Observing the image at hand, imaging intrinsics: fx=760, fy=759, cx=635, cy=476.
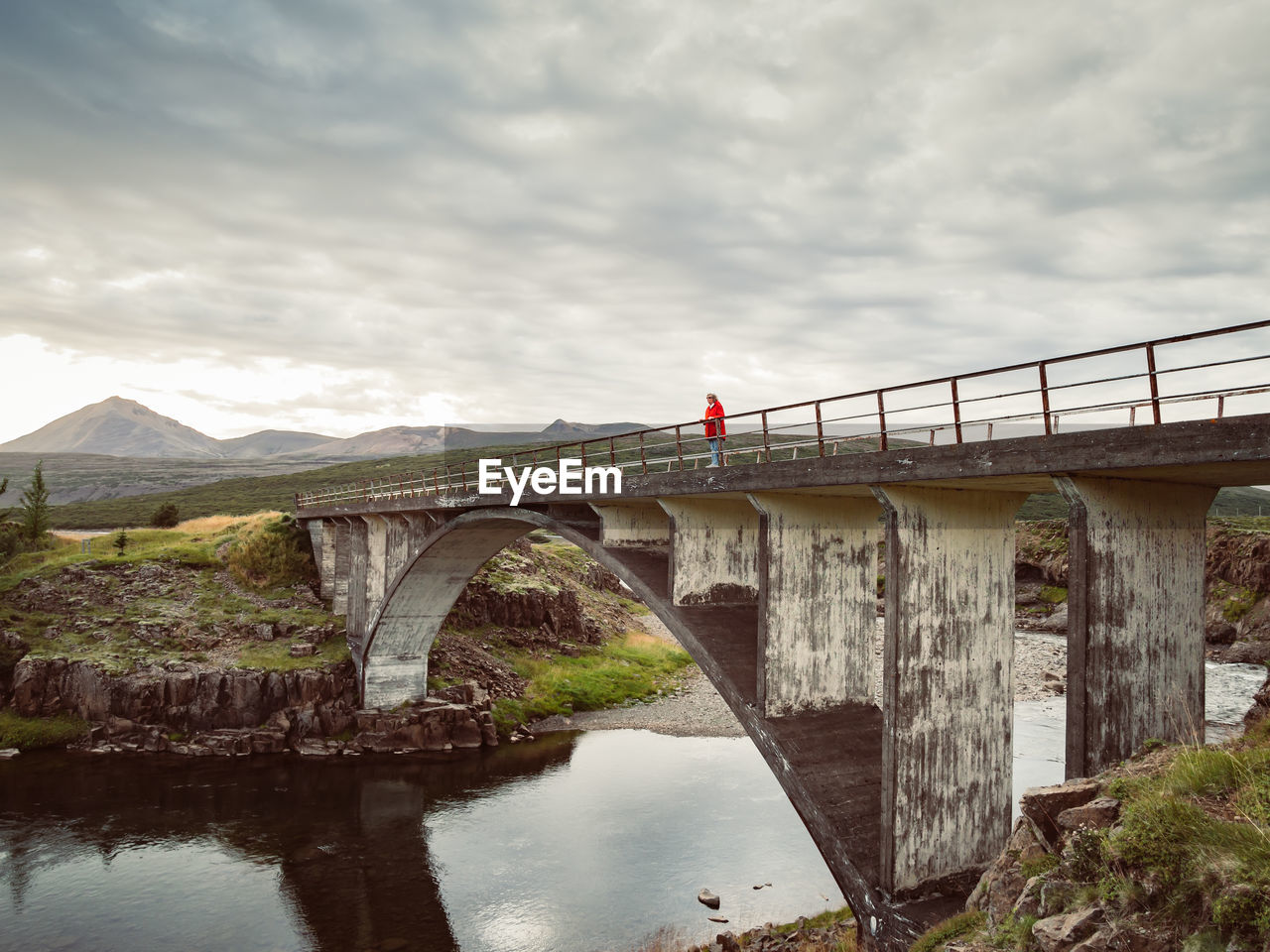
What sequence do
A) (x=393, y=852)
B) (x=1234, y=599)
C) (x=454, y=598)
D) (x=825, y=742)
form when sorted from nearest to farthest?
1. (x=825, y=742)
2. (x=393, y=852)
3. (x=454, y=598)
4. (x=1234, y=599)

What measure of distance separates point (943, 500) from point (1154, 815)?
17.8ft

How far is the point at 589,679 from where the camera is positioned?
44562 mm

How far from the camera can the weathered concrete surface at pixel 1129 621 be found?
8.69 meters

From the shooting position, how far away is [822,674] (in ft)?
45.2

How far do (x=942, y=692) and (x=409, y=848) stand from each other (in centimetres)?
2074

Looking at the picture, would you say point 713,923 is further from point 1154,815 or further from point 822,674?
Result: point 1154,815

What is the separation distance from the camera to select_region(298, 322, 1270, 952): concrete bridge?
8.76 meters

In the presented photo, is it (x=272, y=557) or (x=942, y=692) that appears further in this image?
(x=272, y=557)

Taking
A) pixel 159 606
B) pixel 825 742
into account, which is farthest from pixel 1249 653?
pixel 159 606

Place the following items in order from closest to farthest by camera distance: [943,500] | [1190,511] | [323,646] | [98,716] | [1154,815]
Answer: [1154,815], [1190,511], [943,500], [98,716], [323,646]

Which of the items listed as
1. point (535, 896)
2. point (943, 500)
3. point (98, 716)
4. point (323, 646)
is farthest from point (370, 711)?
point (943, 500)

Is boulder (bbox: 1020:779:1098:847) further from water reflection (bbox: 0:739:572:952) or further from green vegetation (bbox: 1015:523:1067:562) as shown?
green vegetation (bbox: 1015:523:1067:562)

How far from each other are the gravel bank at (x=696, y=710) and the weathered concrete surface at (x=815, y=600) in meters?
22.9

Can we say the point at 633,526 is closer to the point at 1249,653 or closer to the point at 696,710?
the point at 696,710
